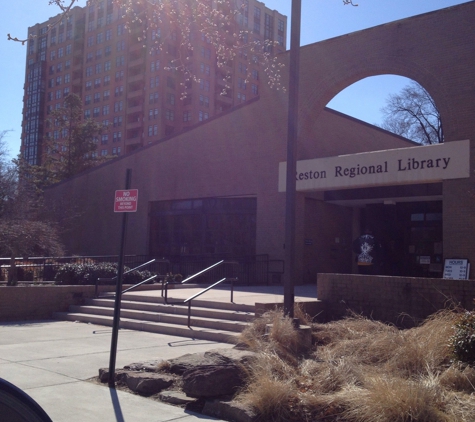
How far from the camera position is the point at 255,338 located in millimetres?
8766

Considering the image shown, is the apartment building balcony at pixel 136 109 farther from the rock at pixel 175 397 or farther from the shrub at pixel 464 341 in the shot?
the shrub at pixel 464 341

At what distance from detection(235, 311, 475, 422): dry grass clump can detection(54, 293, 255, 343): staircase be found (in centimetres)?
257

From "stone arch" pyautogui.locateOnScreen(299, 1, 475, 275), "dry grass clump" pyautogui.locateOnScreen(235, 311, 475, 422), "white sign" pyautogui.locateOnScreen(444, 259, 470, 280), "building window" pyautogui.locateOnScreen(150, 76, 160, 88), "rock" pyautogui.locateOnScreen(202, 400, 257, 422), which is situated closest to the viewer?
"dry grass clump" pyautogui.locateOnScreen(235, 311, 475, 422)

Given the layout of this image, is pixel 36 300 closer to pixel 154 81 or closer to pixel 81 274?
pixel 81 274

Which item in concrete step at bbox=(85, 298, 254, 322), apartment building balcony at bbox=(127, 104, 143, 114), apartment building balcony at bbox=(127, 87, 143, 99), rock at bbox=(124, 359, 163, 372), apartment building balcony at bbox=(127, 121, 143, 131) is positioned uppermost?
apartment building balcony at bbox=(127, 87, 143, 99)

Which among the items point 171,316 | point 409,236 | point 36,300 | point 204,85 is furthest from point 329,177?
point 204,85

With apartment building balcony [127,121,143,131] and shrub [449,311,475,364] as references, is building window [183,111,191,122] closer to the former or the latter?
apartment building balcony [127,121,143,131]

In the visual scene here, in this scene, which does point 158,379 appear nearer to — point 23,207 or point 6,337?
point 6,337

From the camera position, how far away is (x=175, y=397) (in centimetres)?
700

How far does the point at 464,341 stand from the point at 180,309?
315 inches

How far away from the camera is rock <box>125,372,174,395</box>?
289 inches

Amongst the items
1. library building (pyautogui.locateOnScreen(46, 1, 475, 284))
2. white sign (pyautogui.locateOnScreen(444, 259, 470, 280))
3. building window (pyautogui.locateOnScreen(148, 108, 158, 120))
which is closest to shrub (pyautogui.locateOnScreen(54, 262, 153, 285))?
library building (pyautogui.locateOnScreen(46, 1, 475, 284))

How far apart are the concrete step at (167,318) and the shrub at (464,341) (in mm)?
5190

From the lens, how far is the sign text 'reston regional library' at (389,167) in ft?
54.1
